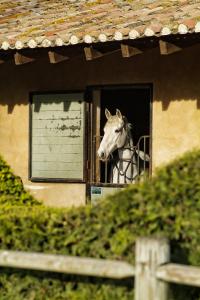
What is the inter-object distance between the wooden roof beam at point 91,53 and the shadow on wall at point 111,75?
799 millimetres

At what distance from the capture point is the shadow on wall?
36.8ft

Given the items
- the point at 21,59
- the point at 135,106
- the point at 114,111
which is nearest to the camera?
the point at 21,59

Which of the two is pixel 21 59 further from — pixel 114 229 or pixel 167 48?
pixel 114 229

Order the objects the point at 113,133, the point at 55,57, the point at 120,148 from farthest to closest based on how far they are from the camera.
Answer: the point at 120,148
the point at 113,133
the point at 55,57

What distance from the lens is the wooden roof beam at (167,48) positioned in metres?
10.3

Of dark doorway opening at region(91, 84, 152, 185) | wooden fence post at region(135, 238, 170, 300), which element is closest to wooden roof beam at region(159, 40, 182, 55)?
dark doorway opening at region(91, 84, 152, 185)

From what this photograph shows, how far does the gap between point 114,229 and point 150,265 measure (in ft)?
1.76

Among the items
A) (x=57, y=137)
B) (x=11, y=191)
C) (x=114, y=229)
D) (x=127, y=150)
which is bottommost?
(x=114, y=229)

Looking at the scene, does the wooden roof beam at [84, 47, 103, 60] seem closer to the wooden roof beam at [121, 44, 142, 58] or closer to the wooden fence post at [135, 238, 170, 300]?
the wooden roof beam at [121, 44, 142, 58]

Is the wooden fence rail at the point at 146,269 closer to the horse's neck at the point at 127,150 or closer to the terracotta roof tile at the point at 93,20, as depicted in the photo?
the terracotta roof tile at the point at 93,20

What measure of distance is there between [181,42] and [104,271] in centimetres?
501

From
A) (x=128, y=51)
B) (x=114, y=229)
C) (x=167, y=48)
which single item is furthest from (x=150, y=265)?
(x=128, y=51)

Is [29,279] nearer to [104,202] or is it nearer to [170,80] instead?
[104,202]

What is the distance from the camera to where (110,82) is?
11898 millimetres
